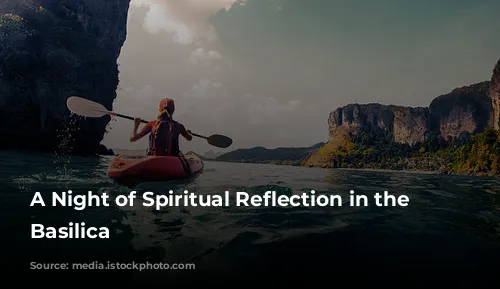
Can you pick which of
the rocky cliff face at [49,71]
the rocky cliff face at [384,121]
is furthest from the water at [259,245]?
the rocky cliff face at [384,121]

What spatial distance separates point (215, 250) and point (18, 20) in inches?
1764

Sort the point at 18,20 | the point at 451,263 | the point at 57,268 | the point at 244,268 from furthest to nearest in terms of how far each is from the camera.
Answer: the point at 18,20
the point at 451,263
the point at 244,268
the point at 57,268

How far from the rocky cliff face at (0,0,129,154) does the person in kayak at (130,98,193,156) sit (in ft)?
116

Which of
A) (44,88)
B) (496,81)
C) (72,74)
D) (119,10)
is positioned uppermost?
(119,10)

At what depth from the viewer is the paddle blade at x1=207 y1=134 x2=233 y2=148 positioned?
46.7 ft

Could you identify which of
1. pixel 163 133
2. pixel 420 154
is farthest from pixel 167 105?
pixel 420 154

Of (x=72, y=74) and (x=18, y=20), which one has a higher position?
(x=18, y=20)

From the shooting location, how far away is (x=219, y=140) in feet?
47.1

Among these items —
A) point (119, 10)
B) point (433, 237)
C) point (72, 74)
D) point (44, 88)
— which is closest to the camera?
point (433, 237)

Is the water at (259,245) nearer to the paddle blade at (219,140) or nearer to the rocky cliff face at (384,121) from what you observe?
the paddle blade at (219,140)

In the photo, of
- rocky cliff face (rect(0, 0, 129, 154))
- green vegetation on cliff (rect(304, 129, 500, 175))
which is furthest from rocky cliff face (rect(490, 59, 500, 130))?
rocky cliff face (rect(0, 0, 129, 154))

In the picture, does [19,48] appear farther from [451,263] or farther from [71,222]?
[451,263]

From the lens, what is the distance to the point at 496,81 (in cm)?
8394

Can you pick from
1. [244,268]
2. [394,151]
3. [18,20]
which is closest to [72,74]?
[18,20]
